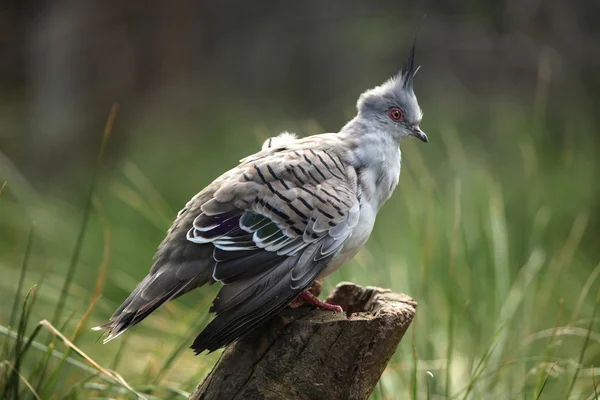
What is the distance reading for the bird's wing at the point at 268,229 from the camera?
2.65 m

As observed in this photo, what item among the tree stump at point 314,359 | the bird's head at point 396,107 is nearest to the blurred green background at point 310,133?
the tree stump at point 314,359

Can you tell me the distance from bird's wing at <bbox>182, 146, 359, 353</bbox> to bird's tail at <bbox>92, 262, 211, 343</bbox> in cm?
9

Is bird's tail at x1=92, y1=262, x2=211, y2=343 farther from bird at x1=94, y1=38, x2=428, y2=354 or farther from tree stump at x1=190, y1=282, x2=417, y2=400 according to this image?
tree stump at x1=190, y1=282, x2=417, y2=400

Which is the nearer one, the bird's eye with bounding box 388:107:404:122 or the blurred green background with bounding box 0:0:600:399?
the bird's eye with bounding box 388:107:404:122

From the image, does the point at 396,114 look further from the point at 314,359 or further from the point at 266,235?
the point at 314,359

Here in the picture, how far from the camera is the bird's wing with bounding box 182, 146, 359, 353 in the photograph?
265 centimetres

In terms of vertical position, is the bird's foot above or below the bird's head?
below

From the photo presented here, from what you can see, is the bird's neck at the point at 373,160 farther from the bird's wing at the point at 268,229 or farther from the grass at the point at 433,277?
the grass at the point at 433,277

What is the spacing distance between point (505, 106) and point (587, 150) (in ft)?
5.54

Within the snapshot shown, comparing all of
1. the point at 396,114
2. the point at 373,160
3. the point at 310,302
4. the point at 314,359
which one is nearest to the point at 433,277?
the point at 396,114

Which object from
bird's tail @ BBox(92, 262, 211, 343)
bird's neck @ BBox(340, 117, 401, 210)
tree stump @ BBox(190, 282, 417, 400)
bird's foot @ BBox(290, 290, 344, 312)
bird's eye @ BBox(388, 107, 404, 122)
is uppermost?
bird's eye @ BBox(388, 107, 404, 122)

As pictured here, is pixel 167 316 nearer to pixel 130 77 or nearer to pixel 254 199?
pixel 254 199

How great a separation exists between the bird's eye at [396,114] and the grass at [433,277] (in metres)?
0.78

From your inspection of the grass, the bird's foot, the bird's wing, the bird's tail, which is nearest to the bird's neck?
the bird's wing
